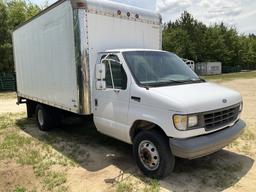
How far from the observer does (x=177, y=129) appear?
439cm

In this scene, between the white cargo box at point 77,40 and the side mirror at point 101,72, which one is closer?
the side mirror at point 101,72

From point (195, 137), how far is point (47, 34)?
4.79 metres

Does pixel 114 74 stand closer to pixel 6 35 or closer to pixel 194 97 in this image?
pixel 194 97

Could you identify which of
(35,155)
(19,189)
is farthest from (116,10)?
(19,189)

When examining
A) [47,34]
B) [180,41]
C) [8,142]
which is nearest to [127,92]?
[47,34]

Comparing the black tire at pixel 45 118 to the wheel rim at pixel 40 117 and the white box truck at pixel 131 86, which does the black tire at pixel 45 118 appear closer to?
the wheel rim at pixel 40 117

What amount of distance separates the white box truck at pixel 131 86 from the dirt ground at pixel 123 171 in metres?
0.43

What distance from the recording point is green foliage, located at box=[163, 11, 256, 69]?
5169 centimetres

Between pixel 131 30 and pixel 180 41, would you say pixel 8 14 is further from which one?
pixel 180 41

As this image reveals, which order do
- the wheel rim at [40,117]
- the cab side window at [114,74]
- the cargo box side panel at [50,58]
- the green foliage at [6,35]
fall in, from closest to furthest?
the cab side window at [114,74], the cargo box side panel at [50,58], the wheel rim at [40,117], the green foliage at [6,35]

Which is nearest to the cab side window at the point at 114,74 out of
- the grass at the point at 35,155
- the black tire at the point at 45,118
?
the grass at the point at 35,155

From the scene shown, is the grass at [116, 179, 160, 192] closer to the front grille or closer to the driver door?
the driver door

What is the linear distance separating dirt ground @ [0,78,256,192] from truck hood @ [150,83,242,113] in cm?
125

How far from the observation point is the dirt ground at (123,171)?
4.69 m
